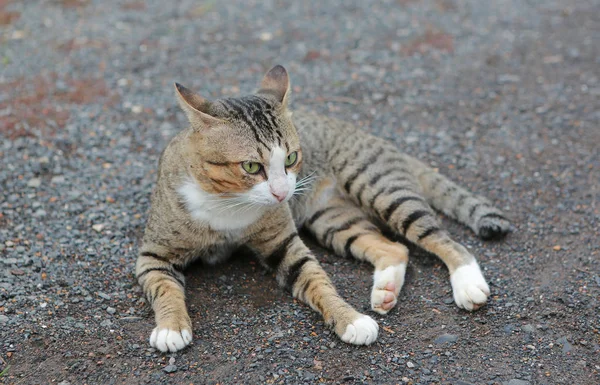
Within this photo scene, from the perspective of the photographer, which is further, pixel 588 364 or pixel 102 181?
pixel 102 181

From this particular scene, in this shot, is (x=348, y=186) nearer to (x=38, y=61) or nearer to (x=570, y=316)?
(x=570, y=316)

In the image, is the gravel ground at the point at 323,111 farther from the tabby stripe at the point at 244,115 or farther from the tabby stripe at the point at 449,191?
the tabby stripe at the point at 244,115

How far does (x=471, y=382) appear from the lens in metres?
3.82

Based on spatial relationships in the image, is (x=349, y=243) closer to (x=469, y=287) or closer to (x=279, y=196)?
(x=469, y=287)

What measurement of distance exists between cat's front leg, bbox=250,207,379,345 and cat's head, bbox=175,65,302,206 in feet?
2.17

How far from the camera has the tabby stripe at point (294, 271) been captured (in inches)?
183

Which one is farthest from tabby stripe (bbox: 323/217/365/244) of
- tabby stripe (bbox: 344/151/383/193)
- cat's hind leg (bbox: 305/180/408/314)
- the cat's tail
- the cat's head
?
the cat's head

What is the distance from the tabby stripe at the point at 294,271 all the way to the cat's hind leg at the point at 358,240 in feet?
1.76

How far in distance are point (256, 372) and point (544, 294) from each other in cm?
215

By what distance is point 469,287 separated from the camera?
4.48 meters

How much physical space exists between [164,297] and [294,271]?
0.95 m

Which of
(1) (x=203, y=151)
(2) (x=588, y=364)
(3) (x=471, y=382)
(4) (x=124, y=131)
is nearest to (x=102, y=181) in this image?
(4) (x=124, y=131)

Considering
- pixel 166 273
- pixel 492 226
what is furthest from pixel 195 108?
pixel 492 226

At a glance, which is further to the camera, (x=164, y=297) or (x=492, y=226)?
(x=492, y=226)
